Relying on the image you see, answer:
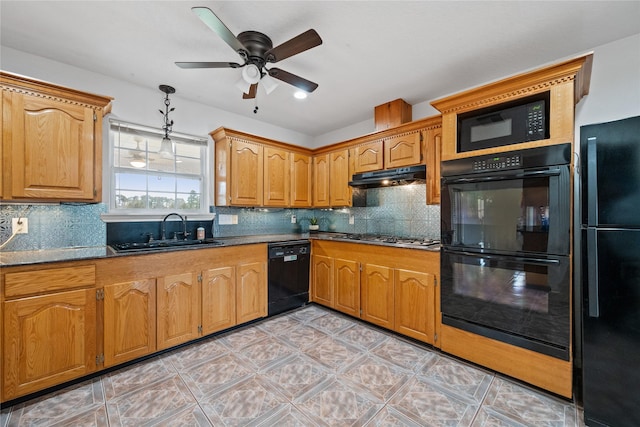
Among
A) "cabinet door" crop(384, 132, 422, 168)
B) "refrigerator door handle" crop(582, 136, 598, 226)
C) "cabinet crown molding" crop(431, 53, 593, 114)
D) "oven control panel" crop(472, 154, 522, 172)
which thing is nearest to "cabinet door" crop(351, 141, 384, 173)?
"cabinet door" crop(384, 132, 422, 168)

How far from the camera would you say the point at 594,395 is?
60.5 inches

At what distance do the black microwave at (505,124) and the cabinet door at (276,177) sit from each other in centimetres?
218

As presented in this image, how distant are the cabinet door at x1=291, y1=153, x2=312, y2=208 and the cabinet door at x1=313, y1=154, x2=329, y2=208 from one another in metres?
0.09

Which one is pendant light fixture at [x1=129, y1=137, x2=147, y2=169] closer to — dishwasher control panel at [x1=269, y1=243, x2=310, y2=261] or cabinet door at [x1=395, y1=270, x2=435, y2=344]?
dishwasher control panel at [x1=269, y1=243, x2=310, y2=261]

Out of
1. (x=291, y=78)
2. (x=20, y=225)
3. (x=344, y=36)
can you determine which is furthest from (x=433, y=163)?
(x=20, y=225)

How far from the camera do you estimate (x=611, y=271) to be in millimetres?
1494

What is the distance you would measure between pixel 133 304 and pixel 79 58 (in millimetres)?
2124

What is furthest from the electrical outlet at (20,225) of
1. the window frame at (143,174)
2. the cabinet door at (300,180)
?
the cabinet door at (300,180)

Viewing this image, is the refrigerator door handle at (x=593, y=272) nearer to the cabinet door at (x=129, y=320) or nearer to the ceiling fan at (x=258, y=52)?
the ceiling fan at (x=258, y=52)

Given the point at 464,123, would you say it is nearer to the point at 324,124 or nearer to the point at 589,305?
the point at 589,305

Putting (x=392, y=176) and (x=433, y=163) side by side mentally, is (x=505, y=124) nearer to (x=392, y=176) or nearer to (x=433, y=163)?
(x=433, y=163)

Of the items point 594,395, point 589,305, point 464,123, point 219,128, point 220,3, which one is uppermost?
point 220,3

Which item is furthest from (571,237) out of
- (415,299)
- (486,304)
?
(415,299)

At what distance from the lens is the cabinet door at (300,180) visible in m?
3.77
